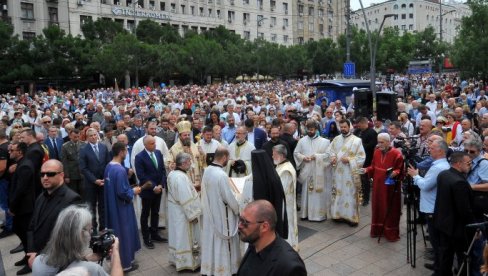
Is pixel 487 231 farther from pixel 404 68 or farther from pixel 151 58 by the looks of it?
pixel 404 68

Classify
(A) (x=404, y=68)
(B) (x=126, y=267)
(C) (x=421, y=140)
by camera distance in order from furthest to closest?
(A) (x=404, y=68), (C) (x=421, y=140), (B) (x=126, y=267)

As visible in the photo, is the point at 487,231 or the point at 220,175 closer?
the point at 487,231

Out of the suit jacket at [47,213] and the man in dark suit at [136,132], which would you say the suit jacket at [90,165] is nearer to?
the man in dark suit at [136,132]

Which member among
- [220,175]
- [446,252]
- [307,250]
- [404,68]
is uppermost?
[404,68]

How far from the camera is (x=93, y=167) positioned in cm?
779

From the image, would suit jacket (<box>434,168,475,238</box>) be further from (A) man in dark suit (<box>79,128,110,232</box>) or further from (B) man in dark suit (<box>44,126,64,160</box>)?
(B) man in dark suit (<box>44,126,64,160</box>)

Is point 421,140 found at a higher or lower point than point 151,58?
lower

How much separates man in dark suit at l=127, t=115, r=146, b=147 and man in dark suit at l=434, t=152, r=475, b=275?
7.14 metres

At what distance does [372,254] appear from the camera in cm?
701

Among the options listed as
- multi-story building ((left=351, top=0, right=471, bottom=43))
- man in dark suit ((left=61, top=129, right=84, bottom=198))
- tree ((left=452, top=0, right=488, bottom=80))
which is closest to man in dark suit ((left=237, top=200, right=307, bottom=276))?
man in dark suit ((left=61, top=129, right=84, bottom=198))

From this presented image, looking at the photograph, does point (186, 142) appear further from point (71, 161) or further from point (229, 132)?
point (229, 132)

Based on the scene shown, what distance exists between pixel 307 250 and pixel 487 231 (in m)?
3.09

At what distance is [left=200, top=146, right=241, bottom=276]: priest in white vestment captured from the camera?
19.4ft

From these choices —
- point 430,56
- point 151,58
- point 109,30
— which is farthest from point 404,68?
point 109,30
